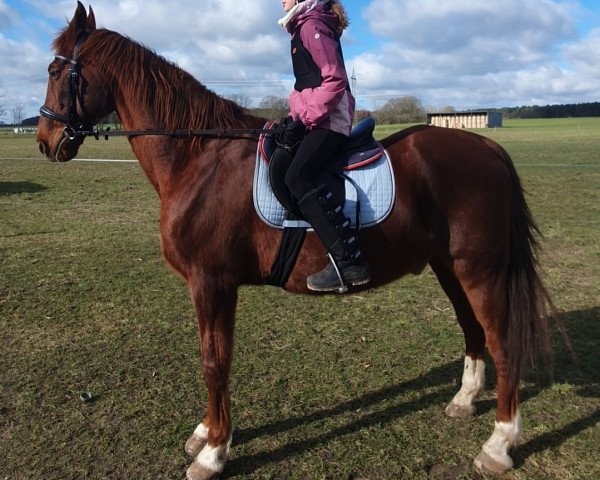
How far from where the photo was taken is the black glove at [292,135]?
3.37 metres

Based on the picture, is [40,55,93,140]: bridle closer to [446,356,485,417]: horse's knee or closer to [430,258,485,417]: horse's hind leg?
[430,258,485,417]: horse's hind leg

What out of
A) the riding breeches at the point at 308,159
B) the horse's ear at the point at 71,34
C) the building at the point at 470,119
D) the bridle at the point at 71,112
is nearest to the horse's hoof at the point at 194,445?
the riding breeches at the point at 308,159

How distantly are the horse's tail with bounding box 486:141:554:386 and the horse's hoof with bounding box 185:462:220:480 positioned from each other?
2.20m

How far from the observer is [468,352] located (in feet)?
14.2

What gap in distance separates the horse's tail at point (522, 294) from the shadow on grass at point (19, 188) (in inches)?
580

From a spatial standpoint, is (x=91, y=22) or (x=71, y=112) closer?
(x=71, y=112)

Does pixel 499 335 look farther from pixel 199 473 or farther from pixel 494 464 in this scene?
pixel 199 473

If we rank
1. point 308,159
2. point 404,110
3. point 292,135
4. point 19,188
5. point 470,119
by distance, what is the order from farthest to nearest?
point 470,119, point 404,110, point 19,188, point 292,135, point 308,159

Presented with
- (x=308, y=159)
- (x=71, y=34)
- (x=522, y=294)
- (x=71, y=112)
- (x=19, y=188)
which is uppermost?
(x=71, y=34)

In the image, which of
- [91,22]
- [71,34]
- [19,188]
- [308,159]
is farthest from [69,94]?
[19,188]

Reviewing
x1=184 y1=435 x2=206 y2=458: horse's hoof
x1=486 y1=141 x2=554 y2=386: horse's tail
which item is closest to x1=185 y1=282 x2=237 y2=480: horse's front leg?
x1=184 y1=435 x2=206 y2=458: horse's hoof

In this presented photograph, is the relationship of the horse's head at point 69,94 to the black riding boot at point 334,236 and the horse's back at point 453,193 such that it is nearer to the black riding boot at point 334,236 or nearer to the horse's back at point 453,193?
the black riding boot at point 334,236

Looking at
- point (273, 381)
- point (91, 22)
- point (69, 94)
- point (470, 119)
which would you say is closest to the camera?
point (69, 94)

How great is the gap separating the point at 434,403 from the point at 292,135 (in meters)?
2.59
